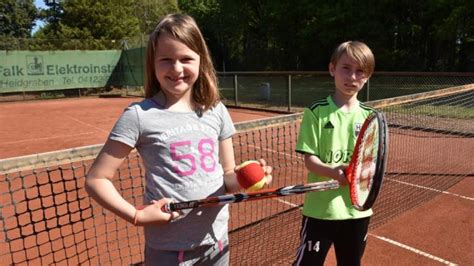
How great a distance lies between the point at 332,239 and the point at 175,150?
4.20 ft

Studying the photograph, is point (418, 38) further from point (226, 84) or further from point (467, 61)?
point (226, 84)

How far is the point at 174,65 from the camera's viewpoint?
172cm

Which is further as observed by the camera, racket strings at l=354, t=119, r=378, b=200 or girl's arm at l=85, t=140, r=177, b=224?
racket strings at l=354, t=119, r=378, b=200

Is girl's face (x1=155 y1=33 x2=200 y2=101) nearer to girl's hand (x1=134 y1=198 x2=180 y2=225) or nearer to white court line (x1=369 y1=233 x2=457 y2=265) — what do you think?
girl's hand (x1=134 y1=198 x2=180 y2=225)

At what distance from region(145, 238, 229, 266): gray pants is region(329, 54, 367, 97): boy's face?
1.20m

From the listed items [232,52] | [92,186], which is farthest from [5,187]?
[232,52]

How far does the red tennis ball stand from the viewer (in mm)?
1805

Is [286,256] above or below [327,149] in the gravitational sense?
below

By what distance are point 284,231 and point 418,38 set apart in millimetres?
26258

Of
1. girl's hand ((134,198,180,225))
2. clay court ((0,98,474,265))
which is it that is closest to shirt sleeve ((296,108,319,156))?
girl's hand ((134,198,180,225))

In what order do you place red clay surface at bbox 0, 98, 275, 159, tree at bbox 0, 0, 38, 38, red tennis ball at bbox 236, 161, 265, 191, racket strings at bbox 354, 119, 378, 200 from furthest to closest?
tree at bbox 0, 0, 38, 38, red clay surface at bbox 0, 98, 275, 159, racket strings at bbox 354, 119, 378, 200, red tennis ball at bbox 236, 161, 265, 191

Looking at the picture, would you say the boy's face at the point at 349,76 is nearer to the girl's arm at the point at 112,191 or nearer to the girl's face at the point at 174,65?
the girl's face at the point at 174,65

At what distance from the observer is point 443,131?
9.83 m

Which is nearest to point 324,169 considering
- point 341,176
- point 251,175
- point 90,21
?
point 341,176
